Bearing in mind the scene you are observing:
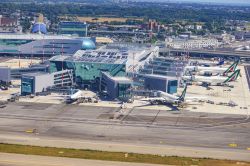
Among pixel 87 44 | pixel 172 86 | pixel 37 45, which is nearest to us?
pixel 172 86

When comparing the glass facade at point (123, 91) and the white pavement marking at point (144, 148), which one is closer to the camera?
the white pavement marking at point (144, 148)

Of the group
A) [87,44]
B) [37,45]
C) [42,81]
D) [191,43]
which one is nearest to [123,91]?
[42,81]

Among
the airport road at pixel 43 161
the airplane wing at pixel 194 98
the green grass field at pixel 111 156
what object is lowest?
the green grass field at pixel 111 156

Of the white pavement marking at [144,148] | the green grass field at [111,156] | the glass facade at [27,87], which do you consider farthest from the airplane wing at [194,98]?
the green grass field at [111,156]

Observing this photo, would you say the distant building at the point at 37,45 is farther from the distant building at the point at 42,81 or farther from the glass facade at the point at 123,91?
the glass facade at the point at 123,91

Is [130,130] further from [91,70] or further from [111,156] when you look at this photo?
[91,70]

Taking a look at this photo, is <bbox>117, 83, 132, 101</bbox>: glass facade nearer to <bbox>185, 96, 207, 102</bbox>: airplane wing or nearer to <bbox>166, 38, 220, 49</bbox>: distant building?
<bbox>185, 96, 207, 102</bbox>: airplane wing

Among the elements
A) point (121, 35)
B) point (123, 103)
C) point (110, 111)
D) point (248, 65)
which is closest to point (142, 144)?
point (110, 111)
